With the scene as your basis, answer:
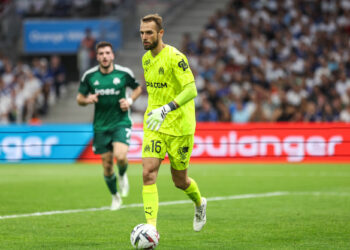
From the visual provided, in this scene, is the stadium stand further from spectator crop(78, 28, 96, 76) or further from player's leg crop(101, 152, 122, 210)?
player's leg crop(101, 152, 122, 210)

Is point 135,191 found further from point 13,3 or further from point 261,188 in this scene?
point 13,3

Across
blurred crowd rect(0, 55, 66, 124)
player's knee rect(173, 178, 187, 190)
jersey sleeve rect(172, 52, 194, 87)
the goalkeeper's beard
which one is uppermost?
the goalkeeper's beard

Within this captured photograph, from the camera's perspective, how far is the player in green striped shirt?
Answer: 40.7 feet

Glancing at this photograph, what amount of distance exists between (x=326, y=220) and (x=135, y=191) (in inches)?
226

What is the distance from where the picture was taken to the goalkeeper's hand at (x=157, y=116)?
8047 mm

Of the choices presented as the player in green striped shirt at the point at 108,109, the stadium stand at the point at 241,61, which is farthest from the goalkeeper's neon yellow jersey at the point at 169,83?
the stadium stand at the point at 241,61

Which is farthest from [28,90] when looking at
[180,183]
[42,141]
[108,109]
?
[180,183]

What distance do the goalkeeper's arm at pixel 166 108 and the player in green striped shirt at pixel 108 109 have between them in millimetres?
4106

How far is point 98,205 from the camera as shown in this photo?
12.7 metres

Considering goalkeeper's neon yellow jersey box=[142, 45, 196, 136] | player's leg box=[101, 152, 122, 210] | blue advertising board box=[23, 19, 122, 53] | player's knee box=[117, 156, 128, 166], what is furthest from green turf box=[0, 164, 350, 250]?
blue advertising board box=[23, 19, 122, 53]

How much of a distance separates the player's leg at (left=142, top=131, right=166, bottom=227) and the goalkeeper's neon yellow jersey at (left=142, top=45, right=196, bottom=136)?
0.15m

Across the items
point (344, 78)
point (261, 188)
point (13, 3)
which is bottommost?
point (261, 188)

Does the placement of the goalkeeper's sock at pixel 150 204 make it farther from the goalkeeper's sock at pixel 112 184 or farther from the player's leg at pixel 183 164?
the goalkeeper's sock at pixel 112 184

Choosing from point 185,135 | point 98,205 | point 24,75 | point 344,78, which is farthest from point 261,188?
point 24,75
